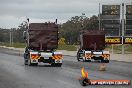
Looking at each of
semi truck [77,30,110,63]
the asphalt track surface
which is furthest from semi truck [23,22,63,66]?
semi truck [77,30,110,63]

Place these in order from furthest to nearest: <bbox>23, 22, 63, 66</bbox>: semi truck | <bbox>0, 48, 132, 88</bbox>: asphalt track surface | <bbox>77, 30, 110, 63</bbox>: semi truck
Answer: <bbox>77, 30, 110, 63</bbox>: semi truck → <bbox>23, 22, 63, 66</bbox>: semi truck → <bbox>0, 48, 132, 88</bbox>: asphalt track surface

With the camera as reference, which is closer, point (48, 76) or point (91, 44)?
point (48, 76)

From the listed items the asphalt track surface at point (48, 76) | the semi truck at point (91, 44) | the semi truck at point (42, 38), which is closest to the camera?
the asphalt track surface at point (48, 76)

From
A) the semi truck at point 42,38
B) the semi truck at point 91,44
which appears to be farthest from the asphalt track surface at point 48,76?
the semi truck at point 91,44

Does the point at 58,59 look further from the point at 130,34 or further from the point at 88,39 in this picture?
the point at 130,34

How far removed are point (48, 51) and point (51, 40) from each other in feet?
2.66

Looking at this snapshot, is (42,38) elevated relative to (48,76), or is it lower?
elevated

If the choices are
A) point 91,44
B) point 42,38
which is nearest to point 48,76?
point 42,38

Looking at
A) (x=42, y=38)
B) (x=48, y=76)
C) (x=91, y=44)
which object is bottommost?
(x=48, y=76)

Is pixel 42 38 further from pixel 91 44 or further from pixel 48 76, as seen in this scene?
pixel 48 76

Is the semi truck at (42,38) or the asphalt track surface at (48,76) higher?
the semi truck at (42,38)

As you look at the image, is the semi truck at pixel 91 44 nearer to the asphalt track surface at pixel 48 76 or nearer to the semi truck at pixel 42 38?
the semi truck at pixel 42 38

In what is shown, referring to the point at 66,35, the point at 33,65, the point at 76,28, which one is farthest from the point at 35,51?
the point at 76,28

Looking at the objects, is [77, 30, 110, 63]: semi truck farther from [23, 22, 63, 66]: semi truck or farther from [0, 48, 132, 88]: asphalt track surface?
[0, 48, 132, 88]: asphalt track surface
